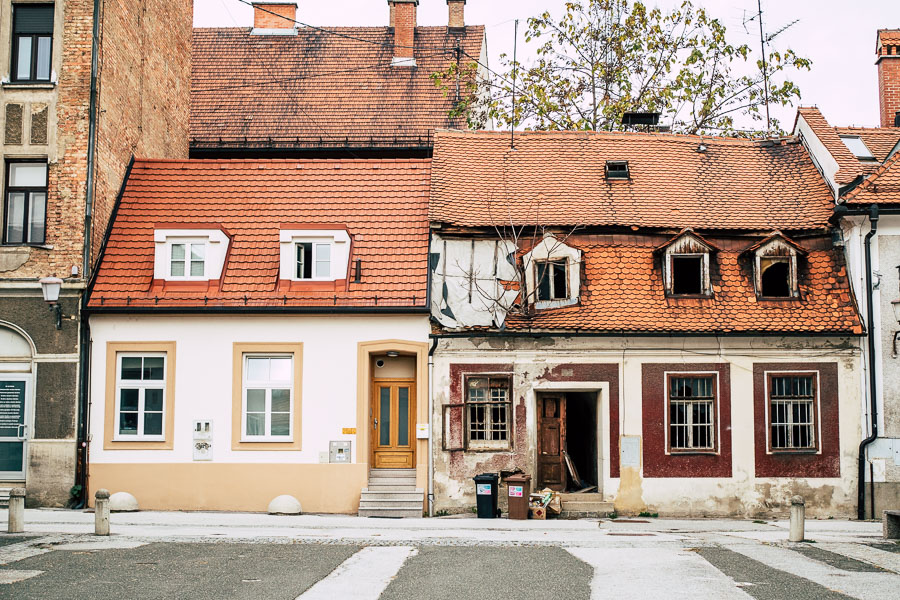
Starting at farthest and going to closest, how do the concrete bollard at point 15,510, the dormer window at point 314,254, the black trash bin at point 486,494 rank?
the dormer window at point 314,254 < the black trash bin at point 486,494 < the concrete bollard at point 15,510

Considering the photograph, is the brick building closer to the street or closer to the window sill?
the window sill

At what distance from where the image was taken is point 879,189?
68.3 feet

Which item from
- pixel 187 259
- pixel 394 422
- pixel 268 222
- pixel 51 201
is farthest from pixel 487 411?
pixel 51 201

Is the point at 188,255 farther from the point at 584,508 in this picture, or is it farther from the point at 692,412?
the point at 692,412

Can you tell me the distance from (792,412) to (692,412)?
2099 millimetres

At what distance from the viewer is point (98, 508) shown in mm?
Answer: 15453

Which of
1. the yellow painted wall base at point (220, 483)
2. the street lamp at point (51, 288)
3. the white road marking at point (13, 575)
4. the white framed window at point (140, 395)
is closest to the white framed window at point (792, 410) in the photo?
the yellow painted wall base at point (220, 483)

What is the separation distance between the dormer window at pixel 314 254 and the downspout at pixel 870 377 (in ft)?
36.4

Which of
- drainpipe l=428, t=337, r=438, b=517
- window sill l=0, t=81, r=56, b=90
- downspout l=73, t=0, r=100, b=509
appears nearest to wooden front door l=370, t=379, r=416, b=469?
drainpipe l=428, t=337, r=438, b=517

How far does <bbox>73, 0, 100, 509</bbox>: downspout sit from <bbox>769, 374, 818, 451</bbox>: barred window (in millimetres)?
14310

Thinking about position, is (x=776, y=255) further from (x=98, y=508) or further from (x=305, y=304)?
(x=98, y=508)

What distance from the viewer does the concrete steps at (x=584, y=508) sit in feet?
65.1

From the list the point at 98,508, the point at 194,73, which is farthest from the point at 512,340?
the point at 194,73

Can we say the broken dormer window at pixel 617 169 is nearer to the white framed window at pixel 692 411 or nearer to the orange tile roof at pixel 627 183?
the orange tile roof at pixel 627 183
